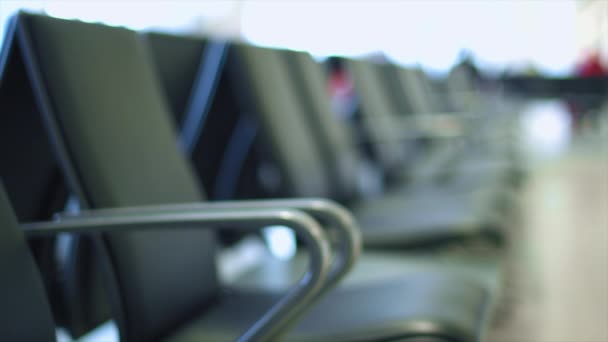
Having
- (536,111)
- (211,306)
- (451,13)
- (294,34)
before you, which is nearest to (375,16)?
(451,13)

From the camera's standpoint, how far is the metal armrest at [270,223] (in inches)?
29.8

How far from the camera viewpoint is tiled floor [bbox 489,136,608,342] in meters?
1.86

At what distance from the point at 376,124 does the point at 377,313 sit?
179 centimetres

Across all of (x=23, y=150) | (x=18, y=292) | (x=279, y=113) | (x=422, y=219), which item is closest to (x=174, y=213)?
(x=18, y=292)

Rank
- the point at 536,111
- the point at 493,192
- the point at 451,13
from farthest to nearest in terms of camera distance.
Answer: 1. the point at 536,111
2. the point at 451,13
3. the point at 493,192

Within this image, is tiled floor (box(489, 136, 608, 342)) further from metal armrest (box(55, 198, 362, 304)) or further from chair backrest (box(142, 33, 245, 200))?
metal armrest (box(55, 198, 362, 304))

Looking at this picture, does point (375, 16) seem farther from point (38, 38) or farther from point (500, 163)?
point (38, 38)

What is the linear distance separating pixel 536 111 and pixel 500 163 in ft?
35.8

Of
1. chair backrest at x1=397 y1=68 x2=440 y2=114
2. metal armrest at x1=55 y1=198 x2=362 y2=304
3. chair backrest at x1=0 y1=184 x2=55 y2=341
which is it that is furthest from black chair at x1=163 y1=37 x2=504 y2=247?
chair backrest at x1=397 y1=68 x2=440 y2=114

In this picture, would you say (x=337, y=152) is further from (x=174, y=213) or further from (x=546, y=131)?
(x=546, y=131)

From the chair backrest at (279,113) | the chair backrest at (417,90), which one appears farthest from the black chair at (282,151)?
the chair backrest at (417,90)

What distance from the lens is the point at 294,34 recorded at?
7445 millimetres

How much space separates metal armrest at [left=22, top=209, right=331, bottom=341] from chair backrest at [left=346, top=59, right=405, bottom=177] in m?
1.83

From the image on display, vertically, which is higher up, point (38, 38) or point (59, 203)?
point (38, 38)
